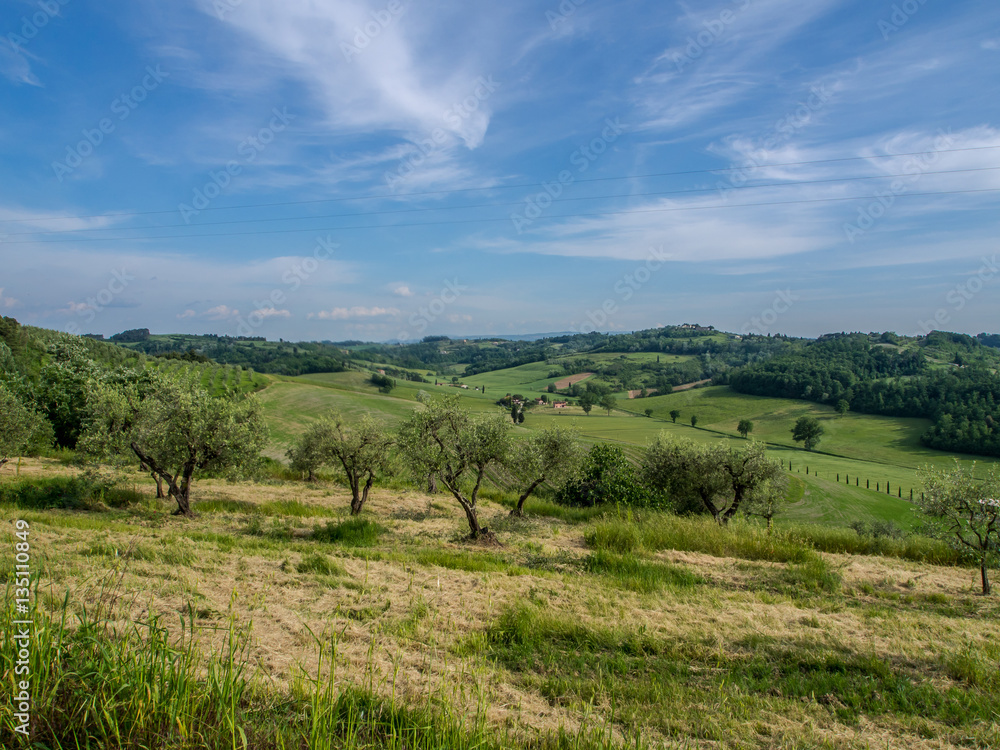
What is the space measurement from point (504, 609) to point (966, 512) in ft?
50.9

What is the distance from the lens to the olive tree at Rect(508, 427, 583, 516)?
21.3 m

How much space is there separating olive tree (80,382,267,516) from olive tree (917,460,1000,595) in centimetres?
2506

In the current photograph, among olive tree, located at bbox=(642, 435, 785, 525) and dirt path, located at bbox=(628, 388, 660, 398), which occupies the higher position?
olive tree, located at bbox=(642, 435, 785, 525)

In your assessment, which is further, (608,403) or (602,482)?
(608,403)

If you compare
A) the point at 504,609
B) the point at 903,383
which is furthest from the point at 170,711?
the point at 903,383

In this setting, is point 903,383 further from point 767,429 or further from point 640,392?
point 640,392

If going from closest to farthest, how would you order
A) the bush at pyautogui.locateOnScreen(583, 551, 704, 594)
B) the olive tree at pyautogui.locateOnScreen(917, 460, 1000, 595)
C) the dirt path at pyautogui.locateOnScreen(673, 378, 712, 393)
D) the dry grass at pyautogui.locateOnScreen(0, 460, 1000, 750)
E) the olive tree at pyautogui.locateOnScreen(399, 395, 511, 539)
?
1. the dry grass at pyautogui.locateOnScreen(0, 460, 1000, 750)
2. the bush at pyautogui.locateOnScreen(583, 551, 704, 594)
3. the olive tree at pyautogui.locateOnScreen(917, 460, 1000, 595)
4. the olive tree at pyautogui.locateOnScreen(399, 395, 511, 539)
5. the dirt path at pyautogui.locateOnScreen(673, 378, 712, 393)

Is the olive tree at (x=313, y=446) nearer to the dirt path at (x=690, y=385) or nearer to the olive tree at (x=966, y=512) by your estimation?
the olive tree at (x=966, y=512)

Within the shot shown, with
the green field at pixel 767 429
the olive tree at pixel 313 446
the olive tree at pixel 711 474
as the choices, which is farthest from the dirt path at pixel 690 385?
the olive tree at pixel 313 446

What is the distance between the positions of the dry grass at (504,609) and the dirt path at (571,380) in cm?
13961

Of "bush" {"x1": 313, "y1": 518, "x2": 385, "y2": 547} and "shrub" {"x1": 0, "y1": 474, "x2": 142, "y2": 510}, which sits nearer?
"bush" {"x1": 313, "y1": 518, "x2": 385, "y2": 547}

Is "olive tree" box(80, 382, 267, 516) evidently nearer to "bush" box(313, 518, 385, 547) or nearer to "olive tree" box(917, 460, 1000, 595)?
"bush" box(313, 518, 385, 547)

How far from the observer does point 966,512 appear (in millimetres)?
14516

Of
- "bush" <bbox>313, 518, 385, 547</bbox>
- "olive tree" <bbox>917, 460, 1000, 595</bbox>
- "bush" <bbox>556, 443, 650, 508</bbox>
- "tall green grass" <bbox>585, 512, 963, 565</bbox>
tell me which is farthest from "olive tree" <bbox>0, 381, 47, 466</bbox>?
"olive tree" <bbox>917, 460, 1000, 595</bbox>
